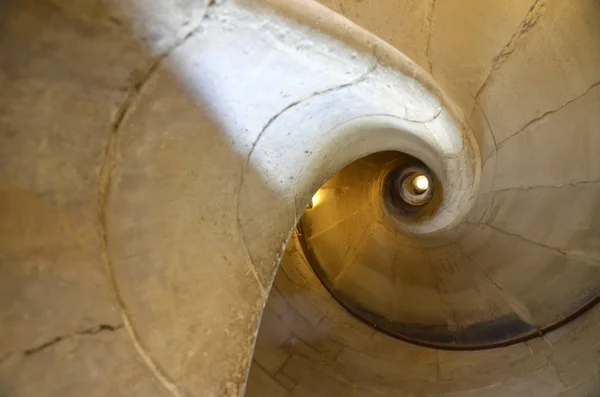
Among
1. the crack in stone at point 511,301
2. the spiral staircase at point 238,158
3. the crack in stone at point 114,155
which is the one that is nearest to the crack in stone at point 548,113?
the spiral staircase at point 238,158

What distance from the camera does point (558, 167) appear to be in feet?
10.6

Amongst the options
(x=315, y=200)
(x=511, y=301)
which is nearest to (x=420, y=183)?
(x=315, y=200)

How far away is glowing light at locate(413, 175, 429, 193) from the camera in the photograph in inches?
218

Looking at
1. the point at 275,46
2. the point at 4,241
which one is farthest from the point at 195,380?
the point at 275,46

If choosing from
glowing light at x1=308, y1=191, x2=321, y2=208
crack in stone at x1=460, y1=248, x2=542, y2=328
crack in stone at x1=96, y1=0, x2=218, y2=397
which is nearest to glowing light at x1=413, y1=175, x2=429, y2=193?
glowing light at x1=308, y1=191, x2=321, y2=208

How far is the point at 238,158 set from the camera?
2.03 m

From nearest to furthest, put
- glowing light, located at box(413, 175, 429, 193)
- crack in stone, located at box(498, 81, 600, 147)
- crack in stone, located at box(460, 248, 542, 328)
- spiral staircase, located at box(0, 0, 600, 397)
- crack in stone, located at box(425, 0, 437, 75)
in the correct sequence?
spiral staircase, located at box(0, 0, 600, 397) < crack in stone, located at box(425, 0, 437, 75) < crack in stone, located at box(498, 81, 600, 147) < crack in stone, located at box(460, 248, 542, 328) < glowing light, located at box(413, 175, 429, 193)

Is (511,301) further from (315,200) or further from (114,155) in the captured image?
(114,155)

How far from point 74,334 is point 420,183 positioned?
181 inches

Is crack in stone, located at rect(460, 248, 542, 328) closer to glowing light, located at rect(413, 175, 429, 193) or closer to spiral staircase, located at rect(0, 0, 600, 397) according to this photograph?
spiral staircase, located at rect(0, 0, 600, 397)

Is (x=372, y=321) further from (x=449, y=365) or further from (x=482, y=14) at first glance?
(x=482, y=14)

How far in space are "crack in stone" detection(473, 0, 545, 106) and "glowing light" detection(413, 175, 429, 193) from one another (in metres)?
3.07

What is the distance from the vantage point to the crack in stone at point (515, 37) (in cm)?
246

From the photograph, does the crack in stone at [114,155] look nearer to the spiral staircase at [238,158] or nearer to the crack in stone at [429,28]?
the spiral staircase at [238,158]
